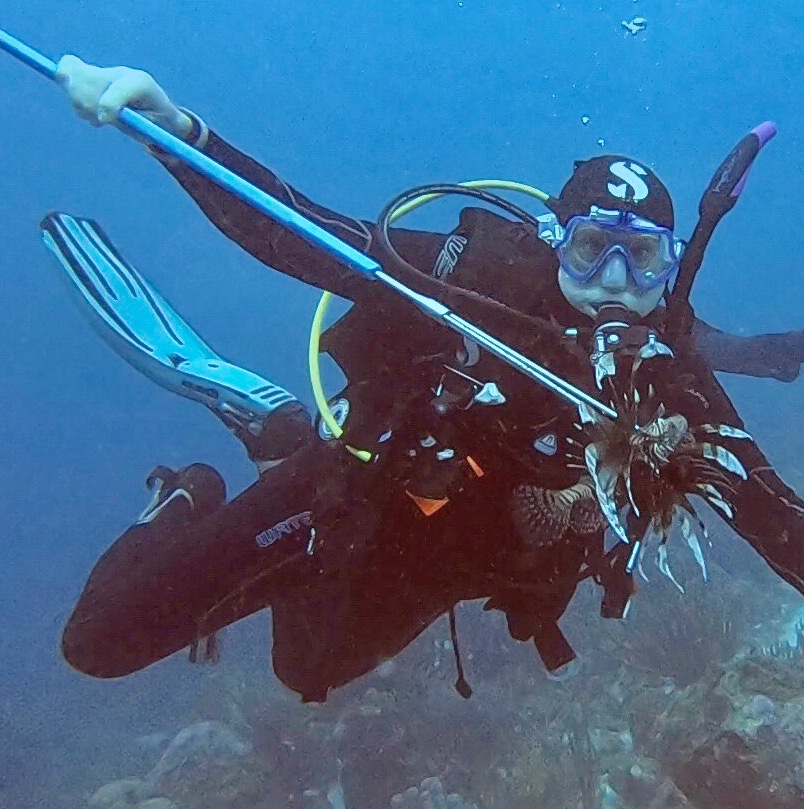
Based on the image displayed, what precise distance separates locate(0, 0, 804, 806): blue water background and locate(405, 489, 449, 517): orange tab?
1263 centimetres

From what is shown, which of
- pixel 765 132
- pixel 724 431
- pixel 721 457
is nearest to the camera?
pixel 721 457

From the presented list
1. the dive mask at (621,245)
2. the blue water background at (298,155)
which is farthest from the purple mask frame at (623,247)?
the blue water background at (298,155)

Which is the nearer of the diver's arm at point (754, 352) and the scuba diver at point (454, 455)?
the scuba diver at point (454, 455)

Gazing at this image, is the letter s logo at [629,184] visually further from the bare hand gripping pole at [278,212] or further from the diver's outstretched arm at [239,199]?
the bare hand gripping pole at [278,212]

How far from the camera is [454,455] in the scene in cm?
251

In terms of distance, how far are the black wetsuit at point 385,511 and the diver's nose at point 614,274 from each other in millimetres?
165

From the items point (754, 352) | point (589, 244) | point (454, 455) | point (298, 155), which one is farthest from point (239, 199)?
point (298, 155)

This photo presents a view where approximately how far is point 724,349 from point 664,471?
2.05 metres

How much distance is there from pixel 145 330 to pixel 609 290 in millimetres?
2779

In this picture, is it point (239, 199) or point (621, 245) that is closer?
point (239, 199)

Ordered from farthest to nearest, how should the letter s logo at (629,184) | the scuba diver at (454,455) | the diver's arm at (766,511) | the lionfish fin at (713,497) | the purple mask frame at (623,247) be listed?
Result: the letter s logo at (629,184) → the purple mask frame at (623,247) → the diver's arm at (766,511) → the scuba diver at (454,455) → the lionfish fin at (713,497)

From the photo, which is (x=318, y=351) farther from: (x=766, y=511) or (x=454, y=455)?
(x=766, y=511)

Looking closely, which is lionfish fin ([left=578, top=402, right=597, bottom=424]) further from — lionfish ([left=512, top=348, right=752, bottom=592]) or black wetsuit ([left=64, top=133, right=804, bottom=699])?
black wetsuit ([left=64, top=133, right=804, bottom=699])

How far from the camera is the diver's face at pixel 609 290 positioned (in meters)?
2.78
